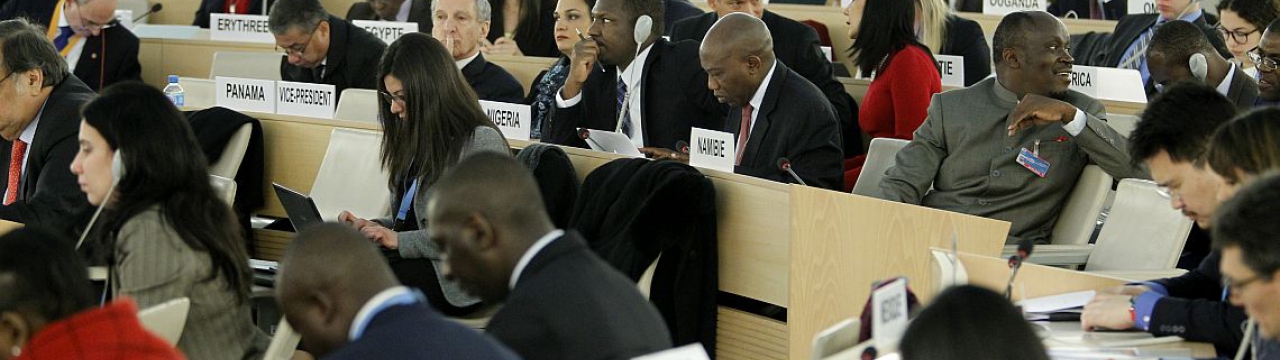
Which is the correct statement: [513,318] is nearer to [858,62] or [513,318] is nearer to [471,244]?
[471,244]

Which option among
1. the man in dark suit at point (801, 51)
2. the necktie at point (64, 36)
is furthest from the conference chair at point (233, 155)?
the necktie at point (64, 36)

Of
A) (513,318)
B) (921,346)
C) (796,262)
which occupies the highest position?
(921,346)

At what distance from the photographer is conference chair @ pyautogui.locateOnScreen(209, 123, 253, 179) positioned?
4.99 metres

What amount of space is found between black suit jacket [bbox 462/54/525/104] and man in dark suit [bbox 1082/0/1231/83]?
92.1 inches

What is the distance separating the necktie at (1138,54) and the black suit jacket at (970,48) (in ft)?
1.73

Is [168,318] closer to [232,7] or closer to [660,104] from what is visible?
[660,104]

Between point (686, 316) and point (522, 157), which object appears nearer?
point (686, 316)

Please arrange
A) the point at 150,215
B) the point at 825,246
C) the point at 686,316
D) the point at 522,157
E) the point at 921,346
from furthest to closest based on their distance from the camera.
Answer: the point at 522,157 → the point at 686,316 → the point at 825,246 → the point at 150,215 → the point at 921,346

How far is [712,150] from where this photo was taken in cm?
432

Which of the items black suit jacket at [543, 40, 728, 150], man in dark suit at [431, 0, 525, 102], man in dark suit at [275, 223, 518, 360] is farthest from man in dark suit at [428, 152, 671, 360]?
man in dark suit at [431, 0, 525, 102]

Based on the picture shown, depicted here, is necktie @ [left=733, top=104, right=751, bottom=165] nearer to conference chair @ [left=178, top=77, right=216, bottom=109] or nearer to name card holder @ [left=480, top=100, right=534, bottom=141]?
name card holder @ [left=480, top=100, right=534, bottom=141]

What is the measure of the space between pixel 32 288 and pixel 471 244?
0.61m

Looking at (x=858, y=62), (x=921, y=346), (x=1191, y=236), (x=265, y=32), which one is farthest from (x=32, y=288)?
(x=265, y=32)

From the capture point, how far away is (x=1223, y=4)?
5867mm
